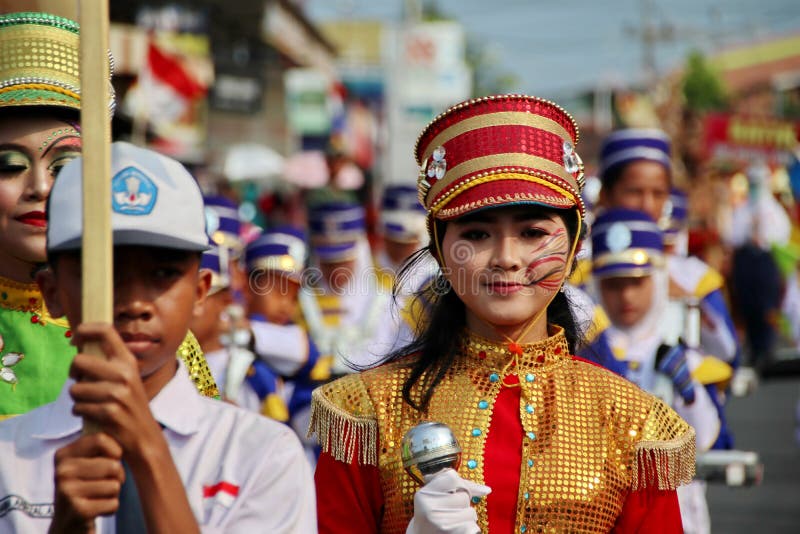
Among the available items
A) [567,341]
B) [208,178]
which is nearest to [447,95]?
[208,178]

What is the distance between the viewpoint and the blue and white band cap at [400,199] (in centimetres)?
980

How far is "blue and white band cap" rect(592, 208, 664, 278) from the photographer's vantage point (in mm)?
6129

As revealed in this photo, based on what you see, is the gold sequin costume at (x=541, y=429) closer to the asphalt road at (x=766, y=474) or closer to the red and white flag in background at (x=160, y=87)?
the asphalt road at (x=766, y=474)

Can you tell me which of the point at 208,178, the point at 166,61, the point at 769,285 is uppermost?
the point at 166,61

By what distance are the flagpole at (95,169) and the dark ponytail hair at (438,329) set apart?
131cm

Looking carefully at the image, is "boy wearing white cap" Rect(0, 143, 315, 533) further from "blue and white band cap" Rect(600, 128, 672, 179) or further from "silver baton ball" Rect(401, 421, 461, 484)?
"blue and white band cap" Rect(600, 128, 672, 179)

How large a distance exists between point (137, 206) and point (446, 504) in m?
0.97

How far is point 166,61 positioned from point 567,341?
12.3m

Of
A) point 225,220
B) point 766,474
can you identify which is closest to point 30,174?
point 225,220

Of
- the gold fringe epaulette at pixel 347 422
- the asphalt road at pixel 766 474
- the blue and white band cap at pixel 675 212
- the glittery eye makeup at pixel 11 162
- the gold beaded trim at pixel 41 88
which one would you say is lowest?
the asphalt road at pixel 766 474

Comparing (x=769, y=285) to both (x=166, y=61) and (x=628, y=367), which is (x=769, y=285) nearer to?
(x=166, y=61)

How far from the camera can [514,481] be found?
125 inches

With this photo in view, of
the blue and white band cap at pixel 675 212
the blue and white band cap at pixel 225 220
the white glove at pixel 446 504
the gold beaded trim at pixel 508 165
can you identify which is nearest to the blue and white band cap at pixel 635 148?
the blue and white band cap at pixel 675 212

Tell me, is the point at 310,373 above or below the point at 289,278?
below
